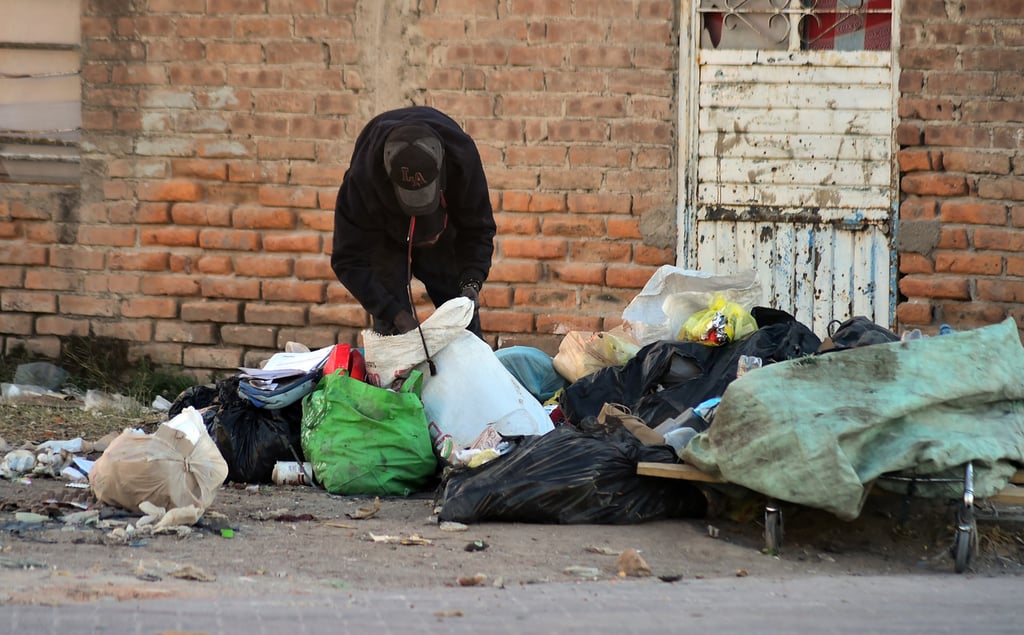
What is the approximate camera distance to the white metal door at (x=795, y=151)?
20.1ft

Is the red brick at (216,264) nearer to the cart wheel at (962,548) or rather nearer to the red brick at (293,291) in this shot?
the red brick at (293,291)

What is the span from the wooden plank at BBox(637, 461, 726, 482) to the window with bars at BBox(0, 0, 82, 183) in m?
4.03

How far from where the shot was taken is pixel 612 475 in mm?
3965

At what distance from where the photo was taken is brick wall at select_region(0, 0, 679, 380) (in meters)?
6.20

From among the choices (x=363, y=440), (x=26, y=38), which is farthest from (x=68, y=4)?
(x=363, y=440)

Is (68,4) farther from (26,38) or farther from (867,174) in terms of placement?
(867,174)

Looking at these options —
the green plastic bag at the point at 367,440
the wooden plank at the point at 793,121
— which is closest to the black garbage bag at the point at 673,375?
the green plastic bag at the point at 367,440

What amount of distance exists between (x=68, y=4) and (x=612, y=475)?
4263 mm

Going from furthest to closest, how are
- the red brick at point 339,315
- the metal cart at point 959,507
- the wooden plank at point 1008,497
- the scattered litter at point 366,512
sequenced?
1. the red brick at point 339,315
2. the scattered litter at point 366,512
3. the wooden plank at point 1008,497
4. the metal cart at point 959,507

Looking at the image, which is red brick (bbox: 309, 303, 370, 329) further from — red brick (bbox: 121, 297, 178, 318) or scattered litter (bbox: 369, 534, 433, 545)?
scattered litter (bbox: 369, 534, 433, 545)

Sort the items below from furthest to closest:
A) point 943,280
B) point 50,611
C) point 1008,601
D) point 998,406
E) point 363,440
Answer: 1. point 943,280
2. point 363,440
3. point 998,406
4. point 1008,601
5. point 50,611

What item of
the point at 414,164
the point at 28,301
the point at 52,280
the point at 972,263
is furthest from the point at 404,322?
the point at 972,263

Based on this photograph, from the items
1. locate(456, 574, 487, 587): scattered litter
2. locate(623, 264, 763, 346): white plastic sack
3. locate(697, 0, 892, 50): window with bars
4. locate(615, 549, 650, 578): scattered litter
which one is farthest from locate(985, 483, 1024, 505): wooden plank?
locate(697, 0, 892, 50): window with bars

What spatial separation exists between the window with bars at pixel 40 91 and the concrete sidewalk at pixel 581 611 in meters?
4.46
